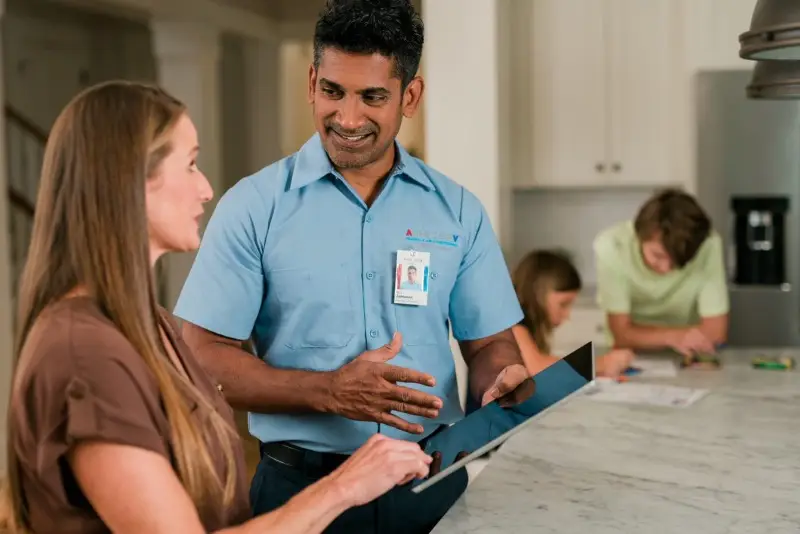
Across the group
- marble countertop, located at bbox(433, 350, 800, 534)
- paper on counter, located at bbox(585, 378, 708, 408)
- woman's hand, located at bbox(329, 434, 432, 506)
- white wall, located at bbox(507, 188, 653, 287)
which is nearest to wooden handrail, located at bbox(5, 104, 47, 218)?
white wall, located at bbox(507, 188, 653, 287)

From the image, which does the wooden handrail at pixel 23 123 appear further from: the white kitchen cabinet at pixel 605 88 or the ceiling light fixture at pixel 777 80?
the ceiling light fixture at pixel 777 80

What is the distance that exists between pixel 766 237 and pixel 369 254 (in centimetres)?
303

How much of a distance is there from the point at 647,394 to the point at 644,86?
2.67m

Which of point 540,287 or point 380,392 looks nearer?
point 380,392

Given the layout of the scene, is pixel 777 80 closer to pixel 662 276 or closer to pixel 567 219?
pixel 662 276

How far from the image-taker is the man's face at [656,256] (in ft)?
10.8

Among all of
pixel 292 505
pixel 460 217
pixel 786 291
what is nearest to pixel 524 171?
pixel 786 291

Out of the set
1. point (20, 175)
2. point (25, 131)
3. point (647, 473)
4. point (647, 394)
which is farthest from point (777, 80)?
point (20, 175)

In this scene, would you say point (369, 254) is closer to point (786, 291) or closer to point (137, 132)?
point (137, 132)

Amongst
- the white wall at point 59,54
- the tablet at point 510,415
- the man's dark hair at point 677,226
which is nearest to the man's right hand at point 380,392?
the tablet at point 510,415

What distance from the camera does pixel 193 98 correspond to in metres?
6.59

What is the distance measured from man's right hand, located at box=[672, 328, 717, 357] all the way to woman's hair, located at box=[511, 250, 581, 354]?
15.1 inches

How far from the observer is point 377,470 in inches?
49.5

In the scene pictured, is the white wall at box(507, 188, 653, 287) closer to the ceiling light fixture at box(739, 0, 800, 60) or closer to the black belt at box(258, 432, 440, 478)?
the ceiling light fixture at box(739, 0, 800, 60)
